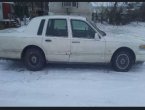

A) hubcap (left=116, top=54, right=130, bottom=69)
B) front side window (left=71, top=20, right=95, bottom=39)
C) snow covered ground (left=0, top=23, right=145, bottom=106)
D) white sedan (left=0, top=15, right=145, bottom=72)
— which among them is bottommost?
snow covered ground (left=0, top=23, right=145, bottom=106)

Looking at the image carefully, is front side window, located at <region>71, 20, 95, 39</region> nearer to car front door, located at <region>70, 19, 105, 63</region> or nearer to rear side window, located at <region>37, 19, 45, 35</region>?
car front door, located at <region>70, 19, 105, 63</region>

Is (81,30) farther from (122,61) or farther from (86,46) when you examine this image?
(122,61)

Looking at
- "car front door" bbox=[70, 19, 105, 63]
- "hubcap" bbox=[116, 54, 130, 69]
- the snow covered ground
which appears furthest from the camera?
"hubcap" bbox=[116, 54, 130, 69]

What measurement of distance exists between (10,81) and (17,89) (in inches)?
22.8

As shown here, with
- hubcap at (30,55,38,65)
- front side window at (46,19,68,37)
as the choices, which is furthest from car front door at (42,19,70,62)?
hubcap at (30,55,38,65)

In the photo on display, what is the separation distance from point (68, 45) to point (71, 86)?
130 centimetres

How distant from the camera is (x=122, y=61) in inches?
217

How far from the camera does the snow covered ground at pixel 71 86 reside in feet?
11.8

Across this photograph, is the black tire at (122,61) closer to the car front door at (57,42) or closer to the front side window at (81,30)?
the front side window at (81,30)

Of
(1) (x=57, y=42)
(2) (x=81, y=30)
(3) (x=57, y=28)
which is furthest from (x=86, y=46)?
(3) (x=57, y=28)

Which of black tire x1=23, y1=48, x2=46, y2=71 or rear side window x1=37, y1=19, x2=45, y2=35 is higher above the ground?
rear side window x1=37, y1=19, x2=45, y2=35

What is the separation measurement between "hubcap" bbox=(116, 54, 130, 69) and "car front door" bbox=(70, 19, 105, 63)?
41 cm

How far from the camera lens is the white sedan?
5395 millimetres

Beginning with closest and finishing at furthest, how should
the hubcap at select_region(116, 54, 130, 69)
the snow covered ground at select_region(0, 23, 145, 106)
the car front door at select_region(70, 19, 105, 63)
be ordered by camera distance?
the snow covered ground at select_region(0, 23, 145, 106) → the car front door at select_region(70, 19, 105, 63) → the hubcap at select_region(116, 54, 130, 69)
